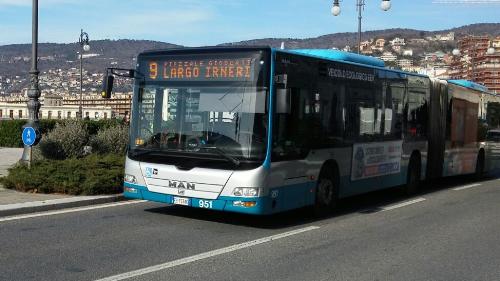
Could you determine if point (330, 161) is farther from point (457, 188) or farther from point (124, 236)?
point (457, 188)

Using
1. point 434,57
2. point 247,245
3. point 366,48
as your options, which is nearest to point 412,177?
point 247,245

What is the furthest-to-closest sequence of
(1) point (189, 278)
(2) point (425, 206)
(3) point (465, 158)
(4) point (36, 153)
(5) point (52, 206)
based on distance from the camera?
(3) point (465, 158)
(4) point (36, 153)
(2) point (425, 206)
(5) point (52, 206)
(1) point (189, 278)

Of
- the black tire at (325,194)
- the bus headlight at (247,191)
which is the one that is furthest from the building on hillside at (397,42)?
the bus headlight at (247,191)

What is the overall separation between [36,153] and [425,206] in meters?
9.98

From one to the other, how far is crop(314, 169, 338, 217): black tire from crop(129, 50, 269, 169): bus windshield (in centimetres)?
211

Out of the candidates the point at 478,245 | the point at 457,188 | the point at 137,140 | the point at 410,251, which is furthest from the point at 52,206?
the point at 457,188

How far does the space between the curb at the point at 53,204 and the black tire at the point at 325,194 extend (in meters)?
3.88

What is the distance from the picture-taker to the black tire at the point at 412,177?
49.5ft

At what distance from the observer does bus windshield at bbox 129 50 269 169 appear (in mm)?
9211

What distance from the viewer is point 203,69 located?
9.71m

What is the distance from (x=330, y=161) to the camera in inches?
441

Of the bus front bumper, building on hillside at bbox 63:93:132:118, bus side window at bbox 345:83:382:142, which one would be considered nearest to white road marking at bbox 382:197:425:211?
bus side window at bbox 345:83:382:142

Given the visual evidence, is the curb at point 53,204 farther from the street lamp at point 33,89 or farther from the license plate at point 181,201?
the street lamp at point 33,89

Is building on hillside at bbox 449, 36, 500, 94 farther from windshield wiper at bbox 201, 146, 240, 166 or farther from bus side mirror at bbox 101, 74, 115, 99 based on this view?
windshield wiper at bbox 201, 146, 240, 166
